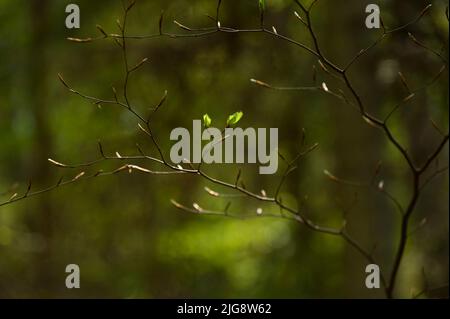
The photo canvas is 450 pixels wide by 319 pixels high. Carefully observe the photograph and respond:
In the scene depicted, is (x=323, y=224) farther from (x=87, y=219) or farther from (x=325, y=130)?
(x=87, y=219)

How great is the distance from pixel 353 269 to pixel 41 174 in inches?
117

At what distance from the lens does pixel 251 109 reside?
5.61 m

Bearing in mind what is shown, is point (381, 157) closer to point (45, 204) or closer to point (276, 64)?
point (276, 64)

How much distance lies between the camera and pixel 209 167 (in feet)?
21.7

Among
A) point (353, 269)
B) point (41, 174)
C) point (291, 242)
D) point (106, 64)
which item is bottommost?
point (353, 269)

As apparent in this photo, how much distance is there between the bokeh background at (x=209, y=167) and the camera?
4992 millimetres

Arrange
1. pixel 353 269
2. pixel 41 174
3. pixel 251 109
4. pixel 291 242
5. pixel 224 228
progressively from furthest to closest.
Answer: pixel 224 228
pixel 291 242
pixel 41 174
pixel 251 109
pixel 353 269

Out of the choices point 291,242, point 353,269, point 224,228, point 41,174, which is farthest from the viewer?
point 224,228

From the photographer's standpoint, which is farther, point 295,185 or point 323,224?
point 323,224

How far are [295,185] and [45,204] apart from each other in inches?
90.2

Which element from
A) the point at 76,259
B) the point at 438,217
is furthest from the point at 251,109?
the point at 76,259

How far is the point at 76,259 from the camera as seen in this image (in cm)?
725

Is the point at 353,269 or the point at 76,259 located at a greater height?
the point at 76,259

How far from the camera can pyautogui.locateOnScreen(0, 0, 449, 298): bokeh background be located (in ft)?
16.4
